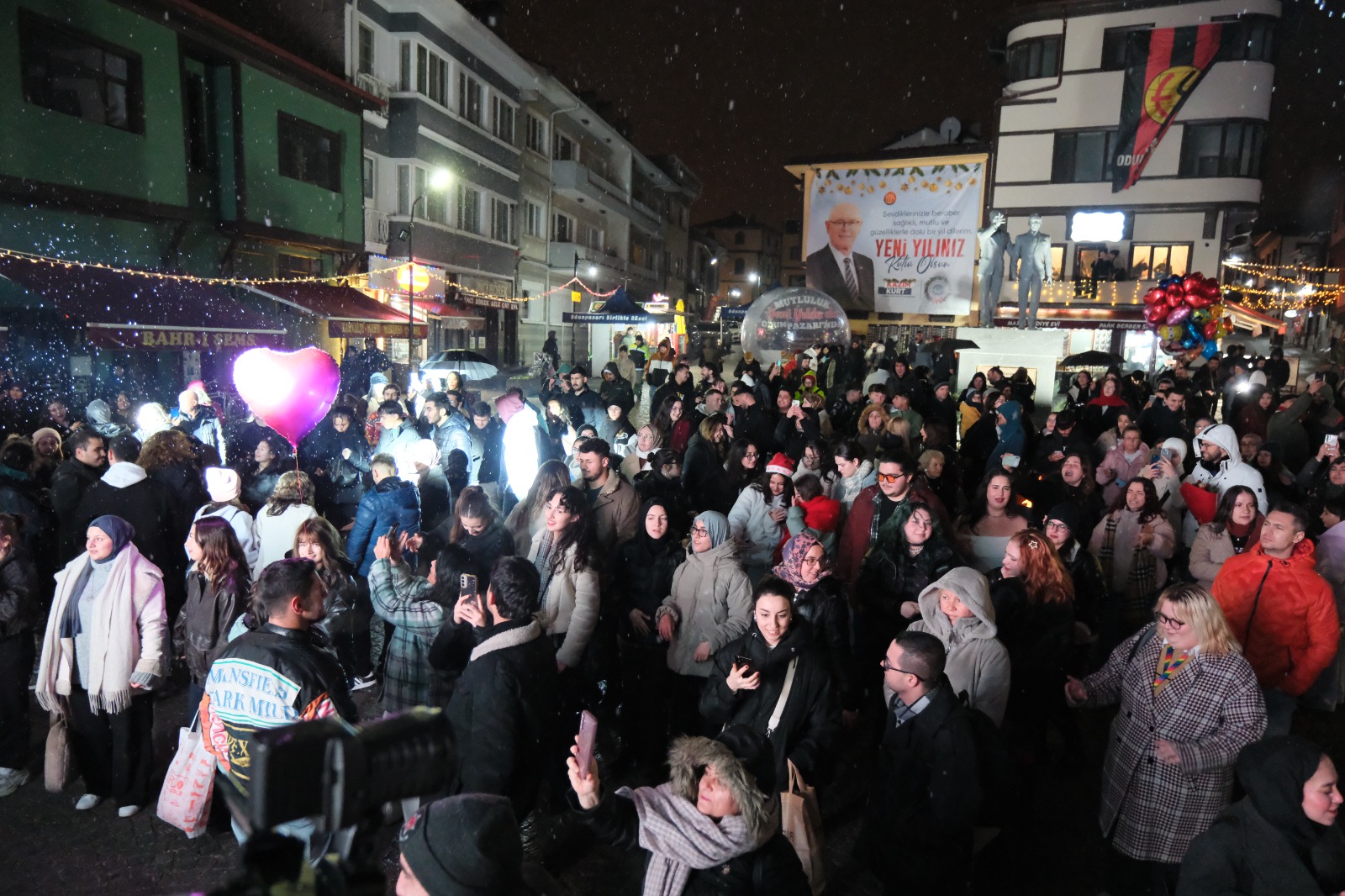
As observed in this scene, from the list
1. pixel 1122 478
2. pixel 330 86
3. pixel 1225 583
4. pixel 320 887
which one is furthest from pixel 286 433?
pixel 330 86

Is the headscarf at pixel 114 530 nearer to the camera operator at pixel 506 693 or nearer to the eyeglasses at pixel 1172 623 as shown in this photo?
the camera operator at pixel 506 693

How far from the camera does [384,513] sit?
566 centimetres

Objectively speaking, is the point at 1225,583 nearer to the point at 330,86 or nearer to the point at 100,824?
the point at 100,824

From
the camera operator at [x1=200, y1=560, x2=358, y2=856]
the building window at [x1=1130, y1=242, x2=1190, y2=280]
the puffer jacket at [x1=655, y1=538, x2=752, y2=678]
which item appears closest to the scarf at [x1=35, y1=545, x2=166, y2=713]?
the camera operator at [x1=200, y1=560, x2=358, y2=856]

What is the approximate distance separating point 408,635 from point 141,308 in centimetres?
1069

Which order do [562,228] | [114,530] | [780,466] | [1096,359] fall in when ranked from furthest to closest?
1. [562,228]
2. [1096,359]
3. [780,466]
4. [114,530]

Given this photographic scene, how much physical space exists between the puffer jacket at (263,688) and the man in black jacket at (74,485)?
11.4 ft

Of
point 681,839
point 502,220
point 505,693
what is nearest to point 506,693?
point 505,693

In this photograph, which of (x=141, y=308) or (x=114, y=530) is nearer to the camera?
→ (x=114, y=530)

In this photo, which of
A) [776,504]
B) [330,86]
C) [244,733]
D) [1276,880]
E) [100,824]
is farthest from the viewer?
[330,86]

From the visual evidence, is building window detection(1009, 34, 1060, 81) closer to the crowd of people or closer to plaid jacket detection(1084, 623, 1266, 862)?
the crowd of people

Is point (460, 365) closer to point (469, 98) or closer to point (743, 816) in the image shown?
point (743, 816)

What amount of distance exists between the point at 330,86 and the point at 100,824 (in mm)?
18687

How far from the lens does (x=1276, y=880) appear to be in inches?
99.3
